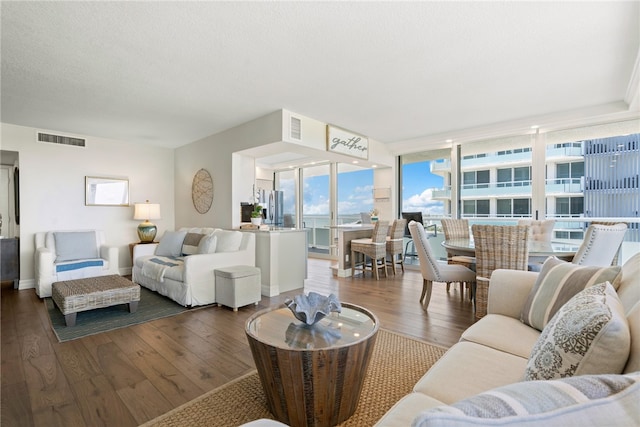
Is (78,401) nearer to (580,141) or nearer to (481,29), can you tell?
(481,29)

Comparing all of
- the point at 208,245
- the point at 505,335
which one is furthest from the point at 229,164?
the point at 505,335

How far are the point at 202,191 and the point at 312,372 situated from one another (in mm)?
4724

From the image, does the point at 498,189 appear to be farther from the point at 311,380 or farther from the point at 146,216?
the point at 146,216

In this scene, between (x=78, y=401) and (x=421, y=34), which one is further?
(x=421, y=34)

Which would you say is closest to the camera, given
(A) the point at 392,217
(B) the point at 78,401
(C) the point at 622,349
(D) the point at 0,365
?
(C) the point at 622,349

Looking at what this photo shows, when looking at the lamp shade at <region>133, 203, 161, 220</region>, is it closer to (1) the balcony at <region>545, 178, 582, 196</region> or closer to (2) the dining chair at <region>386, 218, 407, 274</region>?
(2) the dining chair at <region>386, 218, 407, 274</region>

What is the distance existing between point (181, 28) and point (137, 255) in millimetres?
3771

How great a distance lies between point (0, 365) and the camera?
2291 mm

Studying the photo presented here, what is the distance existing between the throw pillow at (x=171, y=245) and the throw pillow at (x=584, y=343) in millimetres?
4852

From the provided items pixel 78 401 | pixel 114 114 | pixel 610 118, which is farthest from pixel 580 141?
pixel 114 114

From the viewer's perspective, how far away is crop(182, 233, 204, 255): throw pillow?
15.4 feet

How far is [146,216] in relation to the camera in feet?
18.2

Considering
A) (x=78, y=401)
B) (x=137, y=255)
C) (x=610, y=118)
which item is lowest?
(x=78, y=401)

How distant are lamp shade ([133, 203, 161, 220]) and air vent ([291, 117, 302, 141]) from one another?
10.3 feet
